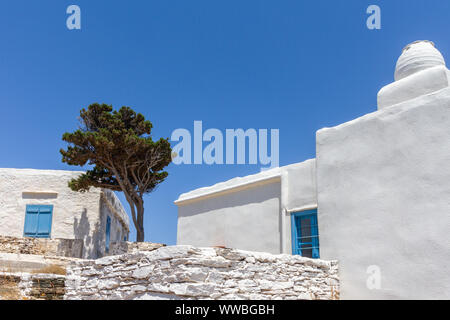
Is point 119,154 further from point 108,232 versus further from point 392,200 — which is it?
point 392,200

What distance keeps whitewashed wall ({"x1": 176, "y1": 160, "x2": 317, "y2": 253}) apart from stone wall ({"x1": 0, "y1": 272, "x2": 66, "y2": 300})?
469 centimetres

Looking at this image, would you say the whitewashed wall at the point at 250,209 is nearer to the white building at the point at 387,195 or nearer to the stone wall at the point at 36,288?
the white building at the point at 387,195

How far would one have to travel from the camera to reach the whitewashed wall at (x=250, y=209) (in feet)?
34.4

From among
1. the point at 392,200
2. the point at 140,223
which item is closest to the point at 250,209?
the point at 392,200

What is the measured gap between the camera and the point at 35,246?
1397 centimetres

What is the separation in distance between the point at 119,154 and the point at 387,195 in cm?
1176

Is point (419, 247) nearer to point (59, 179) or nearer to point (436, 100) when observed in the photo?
point (436, 100)

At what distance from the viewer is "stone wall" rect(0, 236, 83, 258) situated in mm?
13750

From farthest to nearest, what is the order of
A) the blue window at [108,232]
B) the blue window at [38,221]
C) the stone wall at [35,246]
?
1. the blue window at [108,232]
2. the blue window at [38,221]
3. the stone wall at [35,246]

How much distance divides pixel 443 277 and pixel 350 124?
11.0 feet

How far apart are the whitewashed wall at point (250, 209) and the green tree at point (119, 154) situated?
4.11 metres
